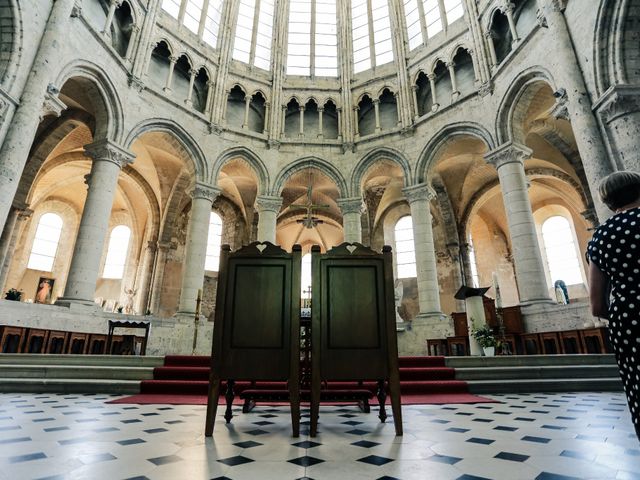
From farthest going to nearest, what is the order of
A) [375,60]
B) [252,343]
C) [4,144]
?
[375,60]
[4,144]
[252,343]

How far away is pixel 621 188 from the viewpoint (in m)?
1.95

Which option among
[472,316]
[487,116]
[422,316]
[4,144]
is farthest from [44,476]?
[487,116]

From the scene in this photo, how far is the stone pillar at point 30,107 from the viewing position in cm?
722

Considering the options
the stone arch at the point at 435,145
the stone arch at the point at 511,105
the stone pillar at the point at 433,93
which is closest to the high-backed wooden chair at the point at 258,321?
the stone arch at the point at 511,105

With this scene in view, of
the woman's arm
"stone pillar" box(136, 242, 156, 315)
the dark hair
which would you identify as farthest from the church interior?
the dark hair

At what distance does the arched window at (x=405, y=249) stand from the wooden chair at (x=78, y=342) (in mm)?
13185

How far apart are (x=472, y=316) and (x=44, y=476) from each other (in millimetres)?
8946

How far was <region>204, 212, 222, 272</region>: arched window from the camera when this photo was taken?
17.8 meters

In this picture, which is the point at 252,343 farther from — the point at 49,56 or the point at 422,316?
the point at 422,316

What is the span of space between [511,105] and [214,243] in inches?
560

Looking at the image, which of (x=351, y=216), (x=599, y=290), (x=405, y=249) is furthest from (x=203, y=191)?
(x=599, y=290)

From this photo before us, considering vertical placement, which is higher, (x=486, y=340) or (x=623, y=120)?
(x=623, y=120)

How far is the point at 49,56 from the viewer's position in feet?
27.0

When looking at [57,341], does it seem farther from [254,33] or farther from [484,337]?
[254,33]
